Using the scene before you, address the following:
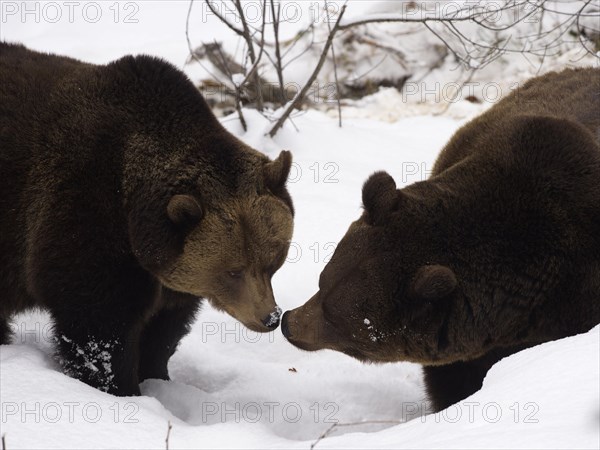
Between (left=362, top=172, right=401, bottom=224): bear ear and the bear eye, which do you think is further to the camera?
the bear eye

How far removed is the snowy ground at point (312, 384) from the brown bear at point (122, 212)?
423mm

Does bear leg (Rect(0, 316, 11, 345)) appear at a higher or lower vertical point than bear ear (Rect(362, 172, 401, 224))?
lower

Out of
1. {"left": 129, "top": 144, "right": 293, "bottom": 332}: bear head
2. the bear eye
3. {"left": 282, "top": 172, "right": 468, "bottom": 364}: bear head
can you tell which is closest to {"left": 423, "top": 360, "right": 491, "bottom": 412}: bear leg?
{"left": 282, "top": 172, "right": 468, "bottom": 364}: bear head

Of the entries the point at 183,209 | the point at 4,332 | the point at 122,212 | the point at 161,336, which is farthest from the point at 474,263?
the point at 4,332

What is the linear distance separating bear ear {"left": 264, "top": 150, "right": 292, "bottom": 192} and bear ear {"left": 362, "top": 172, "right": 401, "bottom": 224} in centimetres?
66

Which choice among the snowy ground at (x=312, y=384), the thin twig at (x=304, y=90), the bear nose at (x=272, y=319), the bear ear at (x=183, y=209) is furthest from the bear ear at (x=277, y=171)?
the thin twig at (x=304, y=90)

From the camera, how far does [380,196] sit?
13.5 ft

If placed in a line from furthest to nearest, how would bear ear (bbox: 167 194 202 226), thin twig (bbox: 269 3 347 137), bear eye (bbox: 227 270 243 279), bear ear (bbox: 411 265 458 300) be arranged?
thin twig (bbox: 269 3 347 137) < bear eye (bbox: 227 270 243 279) < bear ear (bbox: 167 194 202 226) < bear ear (bbox: 411 265 458 300)

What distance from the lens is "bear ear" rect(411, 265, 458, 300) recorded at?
147 inches

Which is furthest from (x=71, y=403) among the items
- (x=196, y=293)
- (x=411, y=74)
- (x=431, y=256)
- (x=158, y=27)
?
(x=158, y=27)

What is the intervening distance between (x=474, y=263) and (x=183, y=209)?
1.59 metres

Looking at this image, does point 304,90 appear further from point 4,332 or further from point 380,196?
point 380,196

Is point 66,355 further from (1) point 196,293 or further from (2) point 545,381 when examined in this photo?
(2) point 545,381

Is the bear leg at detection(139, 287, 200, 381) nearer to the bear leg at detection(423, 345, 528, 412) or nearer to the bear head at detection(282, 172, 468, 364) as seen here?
the bear head at detection(282, 172, 468, 364)
